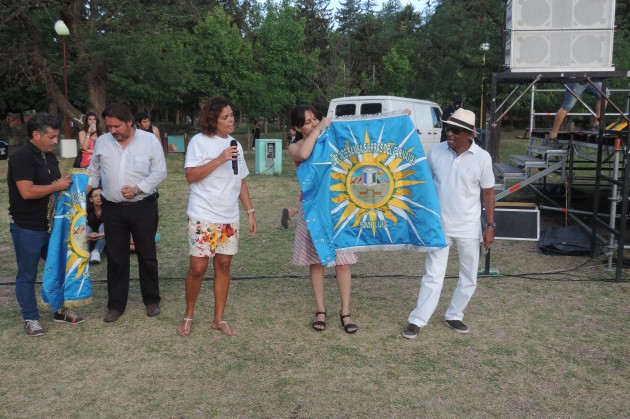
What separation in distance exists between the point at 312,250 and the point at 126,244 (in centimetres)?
155

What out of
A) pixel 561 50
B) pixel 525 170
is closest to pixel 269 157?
pixel 525 170

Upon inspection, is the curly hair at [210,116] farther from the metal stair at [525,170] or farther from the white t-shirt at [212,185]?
the metal stair at [525,170]

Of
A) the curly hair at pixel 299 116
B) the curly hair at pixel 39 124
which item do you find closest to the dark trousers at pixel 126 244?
the curly hair at pixel 39 124

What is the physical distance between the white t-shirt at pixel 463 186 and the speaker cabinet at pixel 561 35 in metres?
3.05

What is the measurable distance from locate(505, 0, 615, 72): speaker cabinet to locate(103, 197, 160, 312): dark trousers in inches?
179

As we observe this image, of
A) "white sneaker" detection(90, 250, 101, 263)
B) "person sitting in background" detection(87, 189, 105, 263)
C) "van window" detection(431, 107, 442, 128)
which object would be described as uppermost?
"van window" detection(431, 107, 442, 128)

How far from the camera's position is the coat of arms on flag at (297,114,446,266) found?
4.41 meters

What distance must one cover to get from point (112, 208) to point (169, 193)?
8.27 metres

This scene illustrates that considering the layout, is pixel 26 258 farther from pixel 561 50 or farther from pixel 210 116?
pixel 561 50

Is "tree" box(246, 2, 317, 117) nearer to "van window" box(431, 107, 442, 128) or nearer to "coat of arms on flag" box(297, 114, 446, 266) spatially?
"van window" box(431, 107, 442, 128)

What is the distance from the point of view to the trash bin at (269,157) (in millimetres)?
16547

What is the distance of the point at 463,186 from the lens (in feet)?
14.3

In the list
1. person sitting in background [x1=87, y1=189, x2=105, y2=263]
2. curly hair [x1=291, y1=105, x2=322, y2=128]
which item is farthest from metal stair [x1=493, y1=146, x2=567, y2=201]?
person sitting in background [x1=87, y1=189, x2=105, y2=263]

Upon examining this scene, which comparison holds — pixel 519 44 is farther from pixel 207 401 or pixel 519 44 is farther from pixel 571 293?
pixel 207 401
